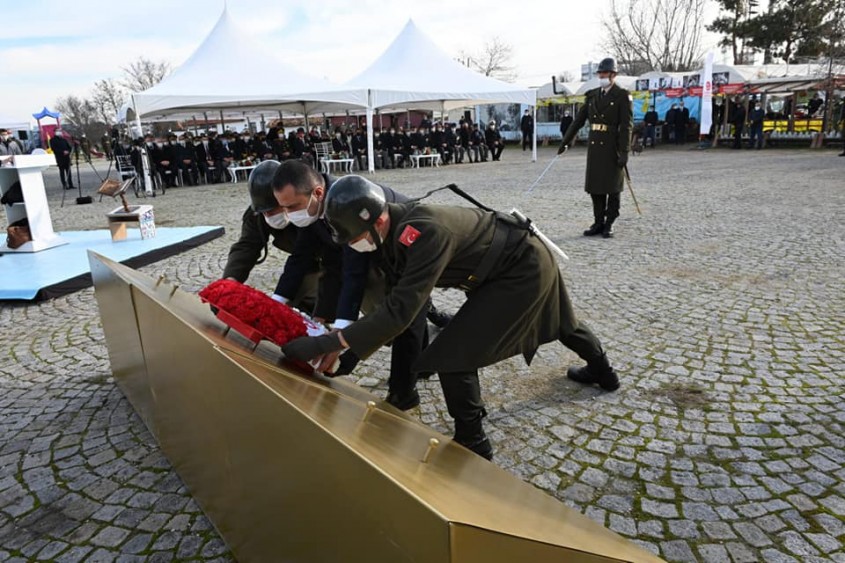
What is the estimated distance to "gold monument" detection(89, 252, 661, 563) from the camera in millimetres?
1258

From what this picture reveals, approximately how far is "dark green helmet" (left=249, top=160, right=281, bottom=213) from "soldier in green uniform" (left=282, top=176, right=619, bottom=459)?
82cm

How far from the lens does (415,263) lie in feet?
7.66

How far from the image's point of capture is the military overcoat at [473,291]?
238 cm

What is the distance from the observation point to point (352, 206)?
92.0 inches

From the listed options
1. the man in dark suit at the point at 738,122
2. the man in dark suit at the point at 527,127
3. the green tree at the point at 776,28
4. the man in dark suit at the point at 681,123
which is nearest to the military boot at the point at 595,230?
the man in dark suit at the point at 738,122

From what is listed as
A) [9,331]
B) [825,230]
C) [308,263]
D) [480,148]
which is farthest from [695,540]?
[480,148]

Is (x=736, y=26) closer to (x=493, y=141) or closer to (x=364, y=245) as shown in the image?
(x=493, y=141)

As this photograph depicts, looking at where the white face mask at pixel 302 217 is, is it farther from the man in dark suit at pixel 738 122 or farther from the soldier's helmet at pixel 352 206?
the man in dark suit at pixel 738 122

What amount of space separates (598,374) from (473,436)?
115 centimetres

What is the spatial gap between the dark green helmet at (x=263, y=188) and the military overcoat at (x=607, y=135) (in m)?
5.37

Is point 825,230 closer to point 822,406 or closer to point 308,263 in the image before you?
point 822,406

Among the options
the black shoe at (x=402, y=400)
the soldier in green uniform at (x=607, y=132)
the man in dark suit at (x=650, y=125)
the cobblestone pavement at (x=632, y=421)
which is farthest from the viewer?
the man in dark suit at (x=650, y=125)

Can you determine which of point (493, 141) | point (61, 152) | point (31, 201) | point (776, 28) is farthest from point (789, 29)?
point (31, 201)

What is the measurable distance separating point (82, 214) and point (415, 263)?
43.8 feet
